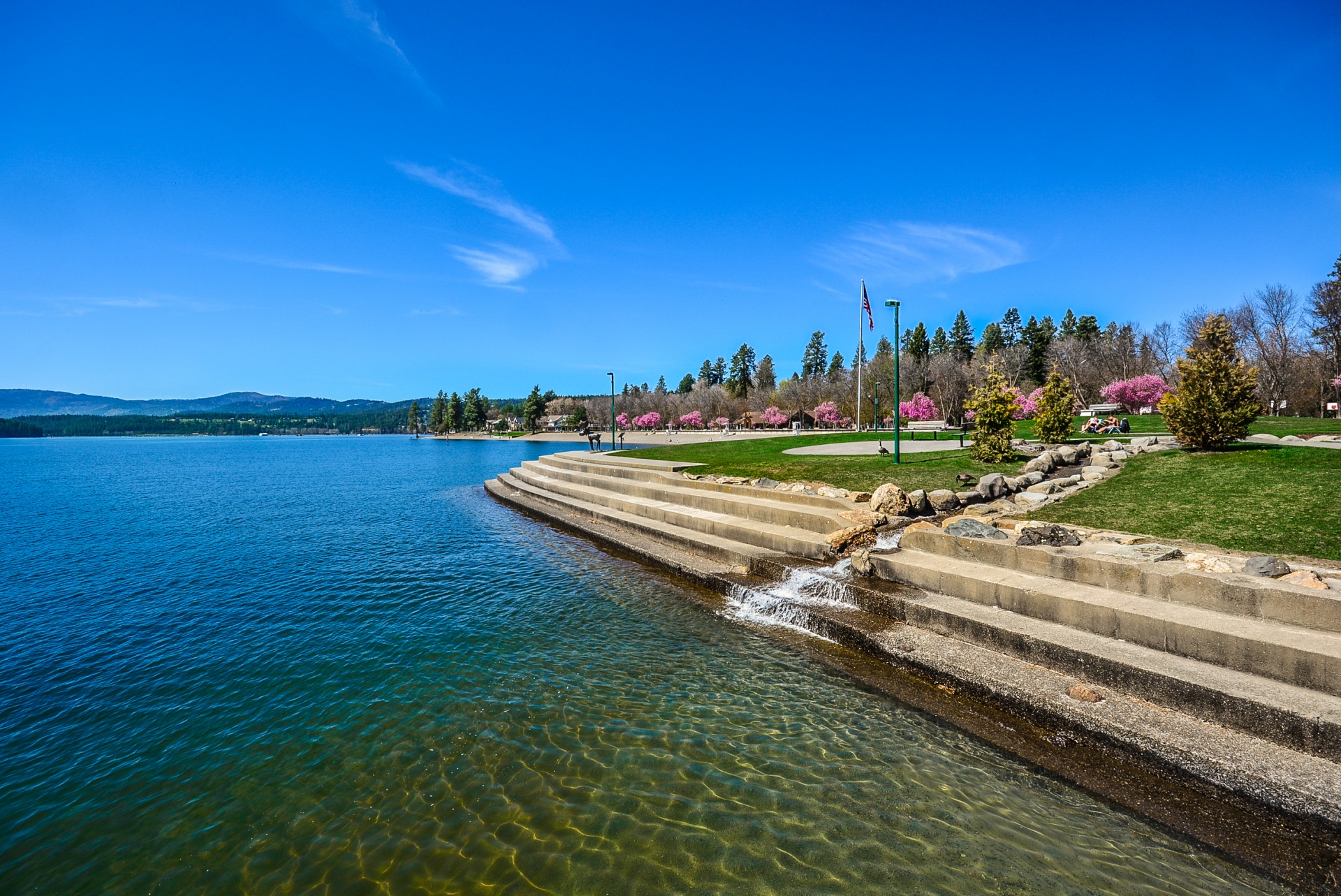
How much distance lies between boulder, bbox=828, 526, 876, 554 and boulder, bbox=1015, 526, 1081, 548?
2260 mm

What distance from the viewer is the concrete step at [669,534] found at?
32.3 feet

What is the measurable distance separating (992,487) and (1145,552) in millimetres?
4231

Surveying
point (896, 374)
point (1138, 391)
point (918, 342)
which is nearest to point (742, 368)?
point (918, 342)

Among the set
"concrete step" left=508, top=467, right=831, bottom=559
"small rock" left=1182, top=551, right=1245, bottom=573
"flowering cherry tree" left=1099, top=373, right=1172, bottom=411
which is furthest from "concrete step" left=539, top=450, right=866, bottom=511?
"flowering cherry tree" left=1099, top=373, right=1172, bottom=411

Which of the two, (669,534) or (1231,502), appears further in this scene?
(669,534)

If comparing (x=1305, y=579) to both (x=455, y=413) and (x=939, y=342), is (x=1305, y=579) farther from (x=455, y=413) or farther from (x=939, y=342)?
(x=455, y=413)

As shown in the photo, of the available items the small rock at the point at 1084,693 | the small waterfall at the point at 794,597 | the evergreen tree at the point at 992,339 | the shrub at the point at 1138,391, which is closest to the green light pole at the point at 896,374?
the small waterfall at the point at 794,597

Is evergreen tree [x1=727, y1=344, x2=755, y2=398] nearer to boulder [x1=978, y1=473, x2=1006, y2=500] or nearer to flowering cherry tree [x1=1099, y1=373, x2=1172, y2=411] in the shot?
flowering cherry tree [x1=1099, y1=373, x2=1172, y2=411]

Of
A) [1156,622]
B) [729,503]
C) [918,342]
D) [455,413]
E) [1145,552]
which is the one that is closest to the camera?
[1156,622]

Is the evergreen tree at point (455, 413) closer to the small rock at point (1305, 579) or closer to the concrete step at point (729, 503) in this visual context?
the concrete step at point (729, 503)

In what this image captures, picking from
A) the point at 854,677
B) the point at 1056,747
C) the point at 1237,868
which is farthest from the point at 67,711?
the point at 1237,868

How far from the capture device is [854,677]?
596 cm

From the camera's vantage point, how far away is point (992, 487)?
10.6 metres

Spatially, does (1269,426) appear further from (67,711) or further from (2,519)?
(2,519)
